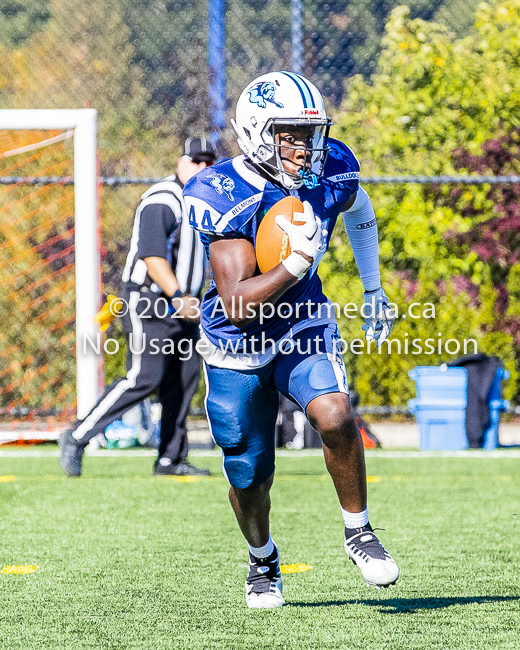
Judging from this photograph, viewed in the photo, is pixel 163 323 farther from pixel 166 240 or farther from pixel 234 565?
pixel 234 565

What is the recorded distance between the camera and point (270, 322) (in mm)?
2928

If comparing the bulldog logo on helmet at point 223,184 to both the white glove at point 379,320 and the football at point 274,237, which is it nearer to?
the football at point 274,237

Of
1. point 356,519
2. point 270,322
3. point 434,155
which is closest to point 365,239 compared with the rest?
point 270,322

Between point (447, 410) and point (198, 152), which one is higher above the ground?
point (198, 152)

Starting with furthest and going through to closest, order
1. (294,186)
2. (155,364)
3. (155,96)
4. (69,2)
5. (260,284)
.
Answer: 1. (69,2)
2. (155,96)
3. (155,364)
4. (294,186)
5. (260,284)

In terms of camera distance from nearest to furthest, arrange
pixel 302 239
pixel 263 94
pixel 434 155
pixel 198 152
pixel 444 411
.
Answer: pixel 302 239, pixel 263 94, pixel 198 152, pixel 444 411, pixel 434 155

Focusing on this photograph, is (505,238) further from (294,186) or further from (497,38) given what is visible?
(294,186)

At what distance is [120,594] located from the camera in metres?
3.04

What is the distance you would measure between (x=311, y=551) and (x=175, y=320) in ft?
6.93

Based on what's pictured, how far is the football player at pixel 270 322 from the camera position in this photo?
2.74m

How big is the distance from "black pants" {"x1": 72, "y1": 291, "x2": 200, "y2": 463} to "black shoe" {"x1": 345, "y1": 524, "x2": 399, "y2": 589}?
9.09 ft

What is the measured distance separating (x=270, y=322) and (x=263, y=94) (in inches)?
25.7

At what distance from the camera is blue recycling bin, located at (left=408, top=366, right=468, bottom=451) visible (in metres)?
6.81

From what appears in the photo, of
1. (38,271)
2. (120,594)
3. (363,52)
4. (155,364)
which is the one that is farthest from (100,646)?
(363,52)
